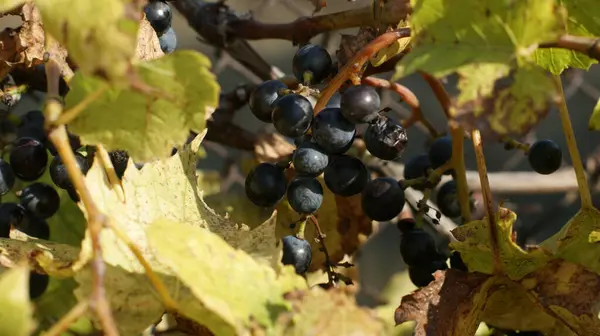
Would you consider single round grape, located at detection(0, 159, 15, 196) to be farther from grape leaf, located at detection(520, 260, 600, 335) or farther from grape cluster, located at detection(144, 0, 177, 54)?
grape leaf, located at detection(520, 260, 600, 335)

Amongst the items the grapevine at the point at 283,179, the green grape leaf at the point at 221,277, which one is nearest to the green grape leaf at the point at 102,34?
the grapevine at the point at 283,179

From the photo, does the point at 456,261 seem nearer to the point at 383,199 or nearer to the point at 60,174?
the point at 383,199

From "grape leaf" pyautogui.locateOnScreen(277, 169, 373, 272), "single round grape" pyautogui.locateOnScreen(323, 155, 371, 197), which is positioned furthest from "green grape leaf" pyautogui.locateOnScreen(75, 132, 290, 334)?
"grape leaf" pyautogui.locateOnScreen(277, 169, 373, 272)

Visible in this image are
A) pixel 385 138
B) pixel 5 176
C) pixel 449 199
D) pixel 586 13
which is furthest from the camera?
pixel 449 199

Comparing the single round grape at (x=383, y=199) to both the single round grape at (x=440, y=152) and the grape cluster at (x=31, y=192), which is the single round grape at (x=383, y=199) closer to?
the single round grape at (x=440, y=152)

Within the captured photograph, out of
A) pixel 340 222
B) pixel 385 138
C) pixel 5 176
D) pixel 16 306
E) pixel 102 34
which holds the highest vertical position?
pixel 102 34

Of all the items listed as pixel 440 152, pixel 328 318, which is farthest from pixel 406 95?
pixel 328 318
